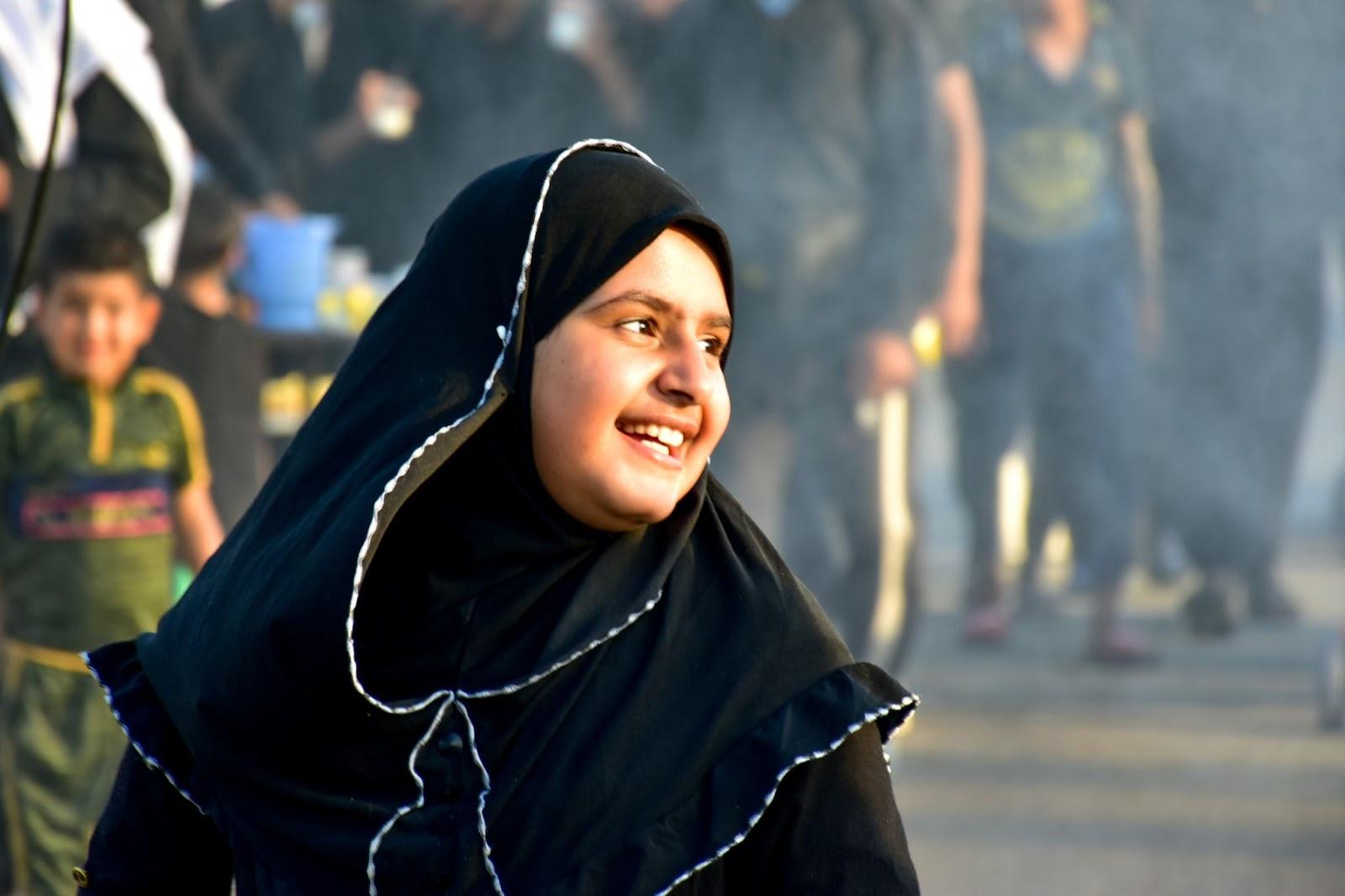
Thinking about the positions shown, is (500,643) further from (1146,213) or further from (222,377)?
(1146,213)

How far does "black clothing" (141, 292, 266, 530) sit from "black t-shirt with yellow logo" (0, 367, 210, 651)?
638 millimetres

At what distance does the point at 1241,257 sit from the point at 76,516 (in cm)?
425

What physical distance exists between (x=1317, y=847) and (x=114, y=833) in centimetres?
329

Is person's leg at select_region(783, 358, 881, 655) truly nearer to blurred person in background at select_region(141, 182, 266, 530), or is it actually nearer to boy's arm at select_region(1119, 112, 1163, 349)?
boy's arm at select_region(1119, 112, 1163, 349)

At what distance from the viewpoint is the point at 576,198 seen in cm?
168

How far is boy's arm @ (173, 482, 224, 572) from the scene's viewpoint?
149 inches

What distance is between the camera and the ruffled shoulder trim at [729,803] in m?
1.57

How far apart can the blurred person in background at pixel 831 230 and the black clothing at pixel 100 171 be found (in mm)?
1962

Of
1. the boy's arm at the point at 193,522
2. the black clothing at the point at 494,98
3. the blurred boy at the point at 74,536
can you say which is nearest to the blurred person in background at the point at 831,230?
the black clothing at the point at 494,98

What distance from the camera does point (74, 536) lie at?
144 inches

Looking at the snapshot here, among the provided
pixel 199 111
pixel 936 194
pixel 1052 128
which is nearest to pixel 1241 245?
pixel 1052 128

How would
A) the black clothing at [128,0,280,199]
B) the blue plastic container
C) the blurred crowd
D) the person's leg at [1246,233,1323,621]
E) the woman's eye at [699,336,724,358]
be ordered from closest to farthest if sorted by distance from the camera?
the woman's eye at [699,336,724,358]
the black clothing at [128,0,280,199]
the blue plastic container
the blurred crowd
the person's leg at [1246,233,1323,621]

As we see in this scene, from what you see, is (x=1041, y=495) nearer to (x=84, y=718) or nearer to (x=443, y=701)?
(x=84, y=718)

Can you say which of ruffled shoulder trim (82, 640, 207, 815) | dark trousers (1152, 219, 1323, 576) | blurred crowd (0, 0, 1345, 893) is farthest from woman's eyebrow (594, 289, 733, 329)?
dark trousers (1152, 219, 1323, 576)
